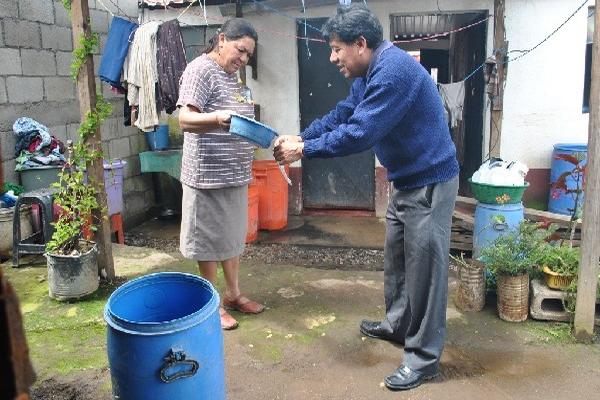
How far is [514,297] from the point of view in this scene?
12.2 feet

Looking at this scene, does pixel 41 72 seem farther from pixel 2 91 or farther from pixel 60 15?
pixel 60 15

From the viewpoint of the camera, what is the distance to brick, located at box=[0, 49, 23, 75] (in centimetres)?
523

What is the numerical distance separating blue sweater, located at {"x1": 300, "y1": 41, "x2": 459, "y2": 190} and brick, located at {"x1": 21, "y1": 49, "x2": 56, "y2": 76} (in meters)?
4.13

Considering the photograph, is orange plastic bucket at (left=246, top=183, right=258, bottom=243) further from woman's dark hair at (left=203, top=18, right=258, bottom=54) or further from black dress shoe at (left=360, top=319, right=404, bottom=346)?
woman's dark hair at (left=203, top=18, right=258, bottom=54)

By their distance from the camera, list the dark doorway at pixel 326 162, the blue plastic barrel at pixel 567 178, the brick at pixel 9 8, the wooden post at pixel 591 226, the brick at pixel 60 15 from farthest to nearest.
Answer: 1. the dark doorway at pixel 326 162
2. the blue plastic barrel at pixel 567 178
3. the brick at pixel 60 15
4. the brick at pixel 9 8
5. the wooden post at pixel 591 226

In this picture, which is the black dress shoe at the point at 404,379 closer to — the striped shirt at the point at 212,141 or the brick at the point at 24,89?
the striped shirt at the point at 212,141

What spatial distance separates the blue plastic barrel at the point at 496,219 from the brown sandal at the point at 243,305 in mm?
2081

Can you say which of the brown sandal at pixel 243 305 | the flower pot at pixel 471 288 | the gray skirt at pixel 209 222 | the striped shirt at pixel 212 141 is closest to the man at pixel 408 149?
the striped shirt at pixel 212 141

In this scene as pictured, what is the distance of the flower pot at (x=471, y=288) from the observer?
12.7 ft

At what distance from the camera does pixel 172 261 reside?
5.24 m

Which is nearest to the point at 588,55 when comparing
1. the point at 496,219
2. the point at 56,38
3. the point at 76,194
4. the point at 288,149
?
the point at 496,219

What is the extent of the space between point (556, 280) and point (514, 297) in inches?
13.1

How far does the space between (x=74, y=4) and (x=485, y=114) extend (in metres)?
5.29

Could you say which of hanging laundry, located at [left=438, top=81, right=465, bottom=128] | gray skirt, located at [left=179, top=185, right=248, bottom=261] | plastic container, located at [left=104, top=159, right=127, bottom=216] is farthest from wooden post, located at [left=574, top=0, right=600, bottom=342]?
plastic container, located at [left=104, top=159, right=127, bottom=216]
